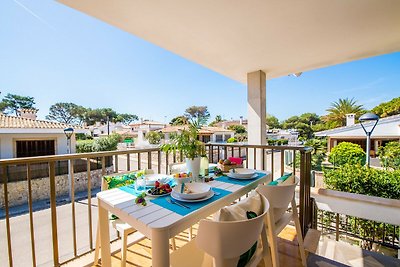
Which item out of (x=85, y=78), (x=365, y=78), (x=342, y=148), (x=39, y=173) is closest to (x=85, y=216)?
(x=39, y=173)

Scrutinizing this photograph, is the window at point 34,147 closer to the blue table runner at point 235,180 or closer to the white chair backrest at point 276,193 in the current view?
the blue table runner at point 235,180

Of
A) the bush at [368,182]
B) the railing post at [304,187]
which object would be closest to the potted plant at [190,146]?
the railing post at [304,187]

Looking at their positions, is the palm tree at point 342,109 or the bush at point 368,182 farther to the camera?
the palm tree at point 342,109

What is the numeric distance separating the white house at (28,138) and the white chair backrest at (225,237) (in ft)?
35.7

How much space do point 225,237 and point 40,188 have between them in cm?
1019

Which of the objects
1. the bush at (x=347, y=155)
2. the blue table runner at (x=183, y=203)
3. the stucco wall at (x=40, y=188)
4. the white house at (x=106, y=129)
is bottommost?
the stucco wall at (x=40, y=188)

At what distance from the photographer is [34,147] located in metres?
9.21

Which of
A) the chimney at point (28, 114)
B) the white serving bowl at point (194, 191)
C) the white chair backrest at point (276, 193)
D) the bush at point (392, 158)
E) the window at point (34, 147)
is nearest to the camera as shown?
the white serving bowl at point (194, 191)

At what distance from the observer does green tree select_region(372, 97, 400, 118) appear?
47.2 ft

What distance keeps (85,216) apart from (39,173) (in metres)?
3.54

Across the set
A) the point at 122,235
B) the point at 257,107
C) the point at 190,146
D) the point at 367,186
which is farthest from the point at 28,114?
the point at 367,186

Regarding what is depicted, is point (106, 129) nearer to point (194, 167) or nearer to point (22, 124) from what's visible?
point (22, 124)

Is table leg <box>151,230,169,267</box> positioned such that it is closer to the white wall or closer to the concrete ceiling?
the concrete ceiling

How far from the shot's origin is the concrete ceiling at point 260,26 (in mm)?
1649
